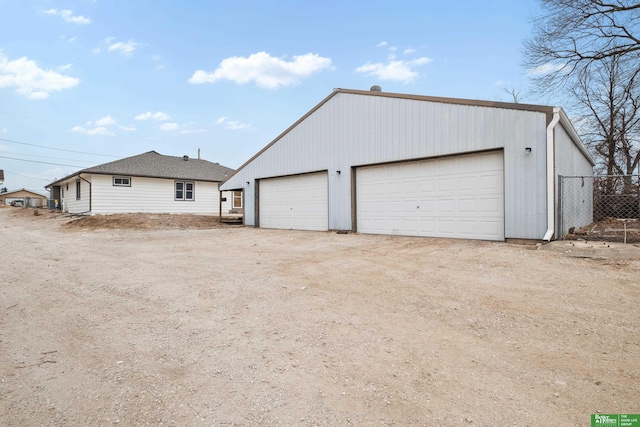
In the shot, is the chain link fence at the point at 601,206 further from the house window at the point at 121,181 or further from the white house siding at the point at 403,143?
the house window at the point at 121,181

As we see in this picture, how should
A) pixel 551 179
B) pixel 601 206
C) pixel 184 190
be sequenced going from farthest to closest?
pixel 184 190
pixel 601 206
pixel 551 179

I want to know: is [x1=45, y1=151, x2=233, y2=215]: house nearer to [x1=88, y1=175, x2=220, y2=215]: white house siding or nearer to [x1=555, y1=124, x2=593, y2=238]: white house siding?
[x1=88, y1=175, x2=220, y2=215]: white house siding

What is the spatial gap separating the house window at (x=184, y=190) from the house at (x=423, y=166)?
36.8 feet

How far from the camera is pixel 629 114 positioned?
20984 mm

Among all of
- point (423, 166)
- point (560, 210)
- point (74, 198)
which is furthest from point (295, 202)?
point (74, 198)

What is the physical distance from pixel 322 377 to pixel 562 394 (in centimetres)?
155

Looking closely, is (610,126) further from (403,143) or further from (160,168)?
(160,168)

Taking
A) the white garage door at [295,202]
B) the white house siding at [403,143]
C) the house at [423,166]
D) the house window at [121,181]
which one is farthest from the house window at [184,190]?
the house at [423,166]

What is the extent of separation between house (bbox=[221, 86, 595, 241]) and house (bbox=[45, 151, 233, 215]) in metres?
7.27

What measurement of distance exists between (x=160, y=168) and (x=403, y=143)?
18.8 m

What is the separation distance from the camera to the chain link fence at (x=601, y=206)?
1002 cm

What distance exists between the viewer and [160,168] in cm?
2275

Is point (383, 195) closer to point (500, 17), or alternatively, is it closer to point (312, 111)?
point (312, 111)

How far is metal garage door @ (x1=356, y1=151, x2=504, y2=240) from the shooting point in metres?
8.71
